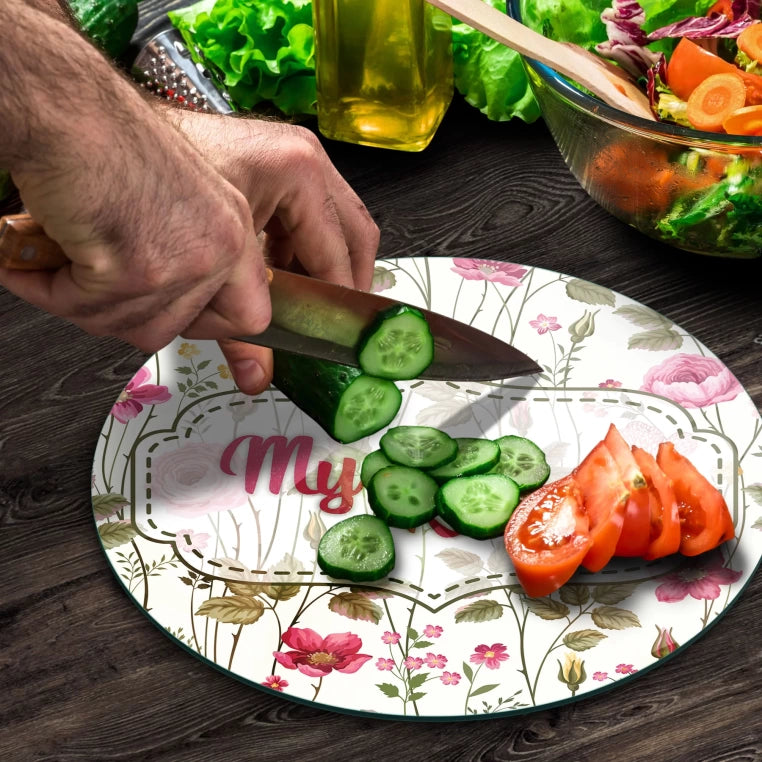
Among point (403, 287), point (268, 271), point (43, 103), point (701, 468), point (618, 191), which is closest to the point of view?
point (43, 103)

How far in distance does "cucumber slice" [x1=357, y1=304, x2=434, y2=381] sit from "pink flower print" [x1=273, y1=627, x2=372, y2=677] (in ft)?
1.53

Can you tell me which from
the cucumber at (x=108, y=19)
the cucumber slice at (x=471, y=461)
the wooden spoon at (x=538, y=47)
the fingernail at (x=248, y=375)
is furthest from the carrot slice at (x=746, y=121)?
the cucumber at (x=108, y=19)

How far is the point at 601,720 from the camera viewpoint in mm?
1467

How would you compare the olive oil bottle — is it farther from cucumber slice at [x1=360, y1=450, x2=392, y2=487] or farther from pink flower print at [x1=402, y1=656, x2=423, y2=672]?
pink flower print at [x1=402, y1=656, x2=423, y2=672]

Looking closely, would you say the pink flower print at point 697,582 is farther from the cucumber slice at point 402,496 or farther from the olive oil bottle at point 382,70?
the olive oil bottle at point 382,70

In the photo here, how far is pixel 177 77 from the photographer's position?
2500 millimetres

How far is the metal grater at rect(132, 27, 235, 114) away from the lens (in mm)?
2486

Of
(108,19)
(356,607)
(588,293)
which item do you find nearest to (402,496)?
(356,607)

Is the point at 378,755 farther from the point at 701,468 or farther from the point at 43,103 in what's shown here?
the point at 43,103

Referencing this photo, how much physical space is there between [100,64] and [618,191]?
1089 mm

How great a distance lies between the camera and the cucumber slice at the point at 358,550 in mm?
1626

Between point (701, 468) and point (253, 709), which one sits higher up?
point (701, 468)

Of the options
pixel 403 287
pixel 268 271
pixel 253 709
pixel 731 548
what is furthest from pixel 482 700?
pixel 403 287

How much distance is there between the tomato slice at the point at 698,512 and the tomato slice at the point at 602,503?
11 centimetres
